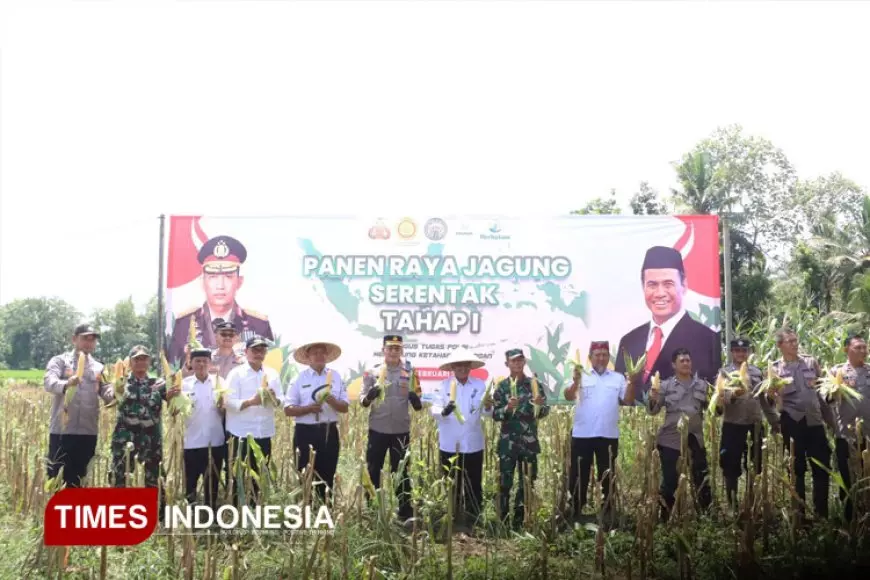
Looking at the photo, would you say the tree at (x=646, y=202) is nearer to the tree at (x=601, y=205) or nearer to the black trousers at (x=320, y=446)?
the tree at (x=601, y=205)

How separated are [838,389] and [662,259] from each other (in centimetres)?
351

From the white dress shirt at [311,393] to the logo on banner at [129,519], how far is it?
1.21 meters

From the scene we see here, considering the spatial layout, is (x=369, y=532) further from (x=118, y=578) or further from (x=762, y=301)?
(x=762, y=301)

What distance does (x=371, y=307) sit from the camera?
30.3 feet

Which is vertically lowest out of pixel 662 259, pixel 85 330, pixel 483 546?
pixel 483 546

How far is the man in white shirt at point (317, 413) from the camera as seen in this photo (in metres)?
5.55

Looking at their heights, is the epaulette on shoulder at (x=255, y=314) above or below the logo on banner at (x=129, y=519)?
above

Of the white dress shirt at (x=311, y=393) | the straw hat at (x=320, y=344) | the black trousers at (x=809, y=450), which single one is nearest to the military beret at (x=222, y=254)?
the straw hat at (x=320, y=344)

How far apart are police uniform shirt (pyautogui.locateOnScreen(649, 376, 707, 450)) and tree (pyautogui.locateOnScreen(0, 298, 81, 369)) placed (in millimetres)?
55779

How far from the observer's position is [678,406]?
570 centimetres

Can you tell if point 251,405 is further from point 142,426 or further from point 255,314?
point 255,314

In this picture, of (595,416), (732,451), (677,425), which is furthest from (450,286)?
(732,451)

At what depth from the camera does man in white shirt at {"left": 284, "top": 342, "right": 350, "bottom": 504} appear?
218 inches

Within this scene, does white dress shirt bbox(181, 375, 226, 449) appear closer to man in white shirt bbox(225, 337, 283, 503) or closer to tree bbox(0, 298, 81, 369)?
man in white shirt bbox(225, 337, 283, 503)
